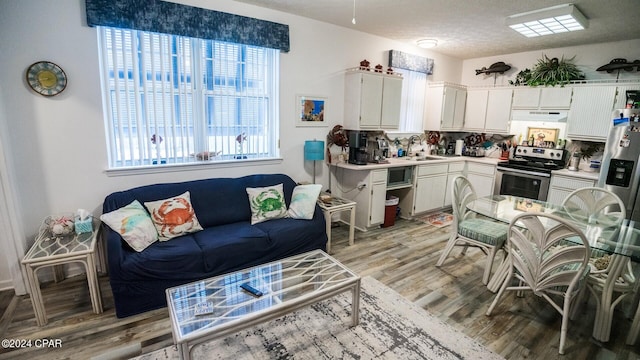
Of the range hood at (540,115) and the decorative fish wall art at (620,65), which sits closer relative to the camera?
the decorative fish wall art at (620,65)

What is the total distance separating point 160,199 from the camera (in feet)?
9.37

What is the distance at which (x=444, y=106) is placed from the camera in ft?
16.7

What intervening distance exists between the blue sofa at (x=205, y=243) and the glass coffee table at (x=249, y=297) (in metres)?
0.44

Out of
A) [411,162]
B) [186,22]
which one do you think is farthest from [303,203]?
[186,22]

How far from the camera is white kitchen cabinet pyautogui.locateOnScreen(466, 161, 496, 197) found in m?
4.90

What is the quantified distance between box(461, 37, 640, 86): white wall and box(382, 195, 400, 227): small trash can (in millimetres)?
2841

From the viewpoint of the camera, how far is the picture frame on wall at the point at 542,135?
4668 millimetres

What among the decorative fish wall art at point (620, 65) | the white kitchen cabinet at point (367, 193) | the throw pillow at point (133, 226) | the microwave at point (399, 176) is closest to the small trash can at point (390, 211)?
the white kitchen cabinet at point (367, 193)

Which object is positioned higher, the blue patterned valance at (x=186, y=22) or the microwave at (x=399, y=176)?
the blue patterned valance at (x=186, y=22)

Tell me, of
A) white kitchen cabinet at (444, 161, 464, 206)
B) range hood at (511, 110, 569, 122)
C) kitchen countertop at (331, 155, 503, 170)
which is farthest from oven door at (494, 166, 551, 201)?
range hood at (511, 110, 569, 122)

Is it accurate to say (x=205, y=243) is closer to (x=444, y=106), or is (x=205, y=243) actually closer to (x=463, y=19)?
(x=463, y=19)

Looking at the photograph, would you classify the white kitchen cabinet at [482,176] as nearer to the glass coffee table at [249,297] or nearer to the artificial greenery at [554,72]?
the artificial greenery at [554,72]

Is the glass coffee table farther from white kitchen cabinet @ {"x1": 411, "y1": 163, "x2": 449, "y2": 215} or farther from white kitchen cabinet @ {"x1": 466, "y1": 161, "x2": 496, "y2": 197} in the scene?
white kitchen cabinet @ {"x1": 466, "y1": 161, "x2": 496, "y2": 197}

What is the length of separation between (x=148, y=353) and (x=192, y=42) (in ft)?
9.00
